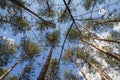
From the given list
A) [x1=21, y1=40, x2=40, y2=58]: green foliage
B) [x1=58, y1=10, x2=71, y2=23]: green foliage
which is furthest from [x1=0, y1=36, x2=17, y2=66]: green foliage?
[x1=58, y1=10, x2=71, y2=23]: green foliage

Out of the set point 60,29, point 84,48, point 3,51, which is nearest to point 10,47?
point 3,51

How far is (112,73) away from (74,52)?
9.01 feet

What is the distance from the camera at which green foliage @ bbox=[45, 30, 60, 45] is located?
15832mm

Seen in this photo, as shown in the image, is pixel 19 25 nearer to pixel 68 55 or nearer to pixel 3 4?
pixel 3 4

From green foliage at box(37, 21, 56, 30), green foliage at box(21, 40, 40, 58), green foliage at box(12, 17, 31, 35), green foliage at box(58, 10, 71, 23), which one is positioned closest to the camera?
green foliage at box(12, 17, 31, 35)

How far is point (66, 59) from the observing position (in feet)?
56.6

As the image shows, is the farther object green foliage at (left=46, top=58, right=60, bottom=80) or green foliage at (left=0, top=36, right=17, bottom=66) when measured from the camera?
green foliage at (left=46, top=58, right=60, bottom=80)

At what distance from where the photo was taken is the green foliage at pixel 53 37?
15.8m

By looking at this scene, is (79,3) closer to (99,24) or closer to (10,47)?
(99,24)

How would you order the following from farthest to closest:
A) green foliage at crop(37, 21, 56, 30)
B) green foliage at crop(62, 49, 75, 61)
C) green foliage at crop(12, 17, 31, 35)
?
green foliage at crop(62, 49, 75, 61) < green foliage at crop(37, 21, 56, 30) < green foliage at crop(12, 17, 31, 35)

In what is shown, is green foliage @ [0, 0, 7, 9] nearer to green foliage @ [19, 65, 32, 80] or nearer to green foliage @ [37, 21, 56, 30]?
green foliage @ [37, 21, 56, 30]

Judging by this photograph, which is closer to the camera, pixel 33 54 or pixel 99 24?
pixel 99 24

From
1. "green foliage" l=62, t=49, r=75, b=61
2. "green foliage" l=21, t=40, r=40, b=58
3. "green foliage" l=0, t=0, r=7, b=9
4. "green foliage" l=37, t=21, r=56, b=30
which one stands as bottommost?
"green foliage" l=62, t=49, r=75, b=61

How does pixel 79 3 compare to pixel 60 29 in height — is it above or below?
above
